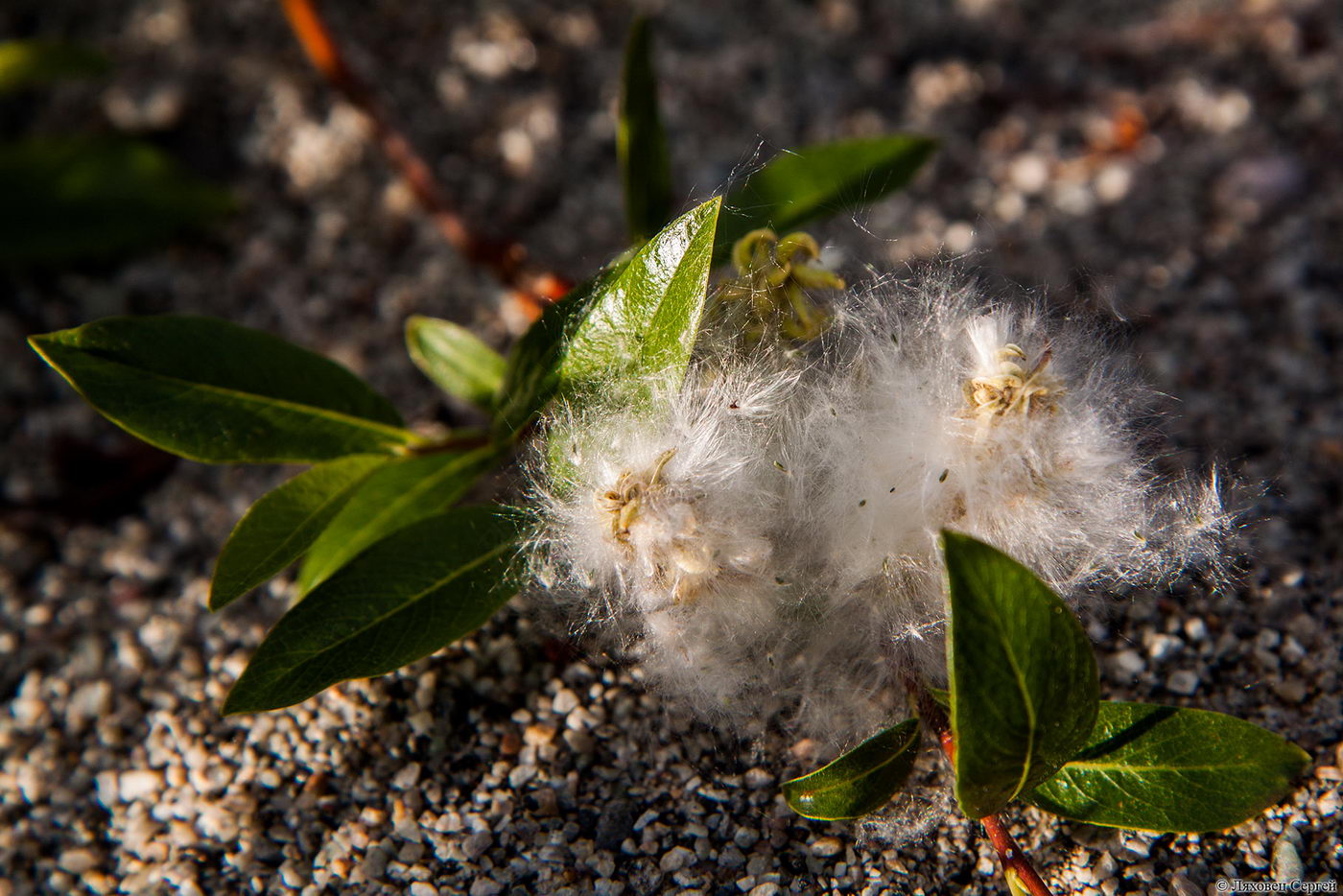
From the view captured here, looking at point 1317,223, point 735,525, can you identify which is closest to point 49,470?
point 735,525

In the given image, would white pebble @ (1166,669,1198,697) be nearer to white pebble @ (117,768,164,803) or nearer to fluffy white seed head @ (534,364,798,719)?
fluffy white seed head @ (534,364,798,719)

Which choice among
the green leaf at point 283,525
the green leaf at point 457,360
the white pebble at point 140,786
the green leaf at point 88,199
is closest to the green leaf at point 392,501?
the green leaf at point 283,525

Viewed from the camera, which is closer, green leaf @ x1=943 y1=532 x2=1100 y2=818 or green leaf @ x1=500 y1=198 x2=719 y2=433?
green leaf @ x1=943 y1=532 x2=1100 y2=818

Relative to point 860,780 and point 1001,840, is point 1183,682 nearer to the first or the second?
point 1001,840

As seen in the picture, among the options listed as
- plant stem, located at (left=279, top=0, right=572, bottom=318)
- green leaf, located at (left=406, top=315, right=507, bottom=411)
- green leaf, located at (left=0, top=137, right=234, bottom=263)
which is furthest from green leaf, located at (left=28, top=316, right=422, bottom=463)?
green leaf, located at (left=0, top=137, right=234, bottom=263)

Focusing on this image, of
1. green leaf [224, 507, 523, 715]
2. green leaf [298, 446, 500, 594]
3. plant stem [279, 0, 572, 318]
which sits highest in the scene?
plant stem [279, 0, 572, 318]

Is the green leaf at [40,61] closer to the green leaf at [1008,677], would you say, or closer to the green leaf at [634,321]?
the green leaf at [634,321]

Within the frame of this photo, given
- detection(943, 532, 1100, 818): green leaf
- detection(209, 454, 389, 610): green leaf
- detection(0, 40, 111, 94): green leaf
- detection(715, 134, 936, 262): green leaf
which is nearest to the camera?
detection(943, 532, 1100, 818): green leaf
